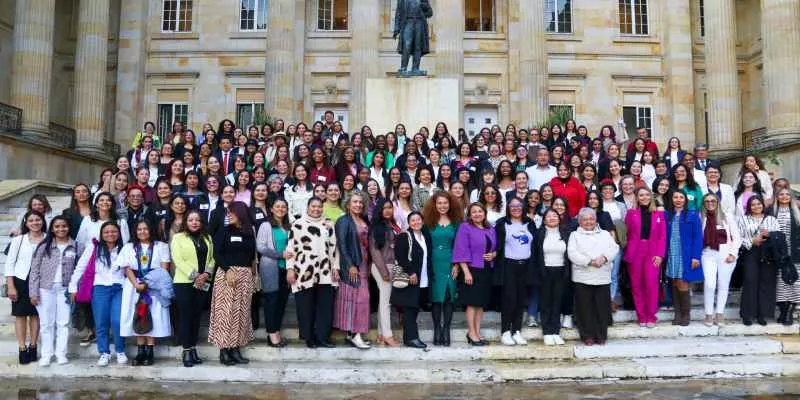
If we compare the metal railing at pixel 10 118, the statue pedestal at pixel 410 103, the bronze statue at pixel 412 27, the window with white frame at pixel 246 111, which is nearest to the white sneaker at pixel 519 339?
the statue pedestal at pixel 410 103

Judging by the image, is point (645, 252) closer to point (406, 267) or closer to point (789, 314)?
point (789, 314)

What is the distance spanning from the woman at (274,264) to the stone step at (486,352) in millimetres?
304

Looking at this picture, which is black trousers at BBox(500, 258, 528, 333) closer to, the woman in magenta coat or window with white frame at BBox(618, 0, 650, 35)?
the woman in magenta coat

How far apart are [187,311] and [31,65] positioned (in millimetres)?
17586

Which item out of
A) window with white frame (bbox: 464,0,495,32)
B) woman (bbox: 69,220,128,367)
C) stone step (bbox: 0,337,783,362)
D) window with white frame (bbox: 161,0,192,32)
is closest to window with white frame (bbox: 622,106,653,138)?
window with white frame (bbox: 464,0,495,32)

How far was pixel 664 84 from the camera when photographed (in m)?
28.3

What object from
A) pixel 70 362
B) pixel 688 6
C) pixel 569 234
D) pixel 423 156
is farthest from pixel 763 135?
pixel 70 362

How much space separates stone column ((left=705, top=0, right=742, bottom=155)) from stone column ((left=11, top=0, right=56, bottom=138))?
23.1 metres

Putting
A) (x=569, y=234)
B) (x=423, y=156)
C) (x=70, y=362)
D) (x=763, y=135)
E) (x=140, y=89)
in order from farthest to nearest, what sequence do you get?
(x=140, y=89) → (x=763, y=135) → (x=423, y=156) → (x=569, y=234) → (x=70, y=362)

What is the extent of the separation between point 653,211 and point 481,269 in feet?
7.85

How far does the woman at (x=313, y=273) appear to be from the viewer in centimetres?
761

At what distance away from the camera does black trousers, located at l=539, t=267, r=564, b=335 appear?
7.98 meters

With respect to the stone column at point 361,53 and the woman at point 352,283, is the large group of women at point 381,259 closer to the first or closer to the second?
the woman at point 352,283

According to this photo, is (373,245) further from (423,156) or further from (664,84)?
(664,84)
